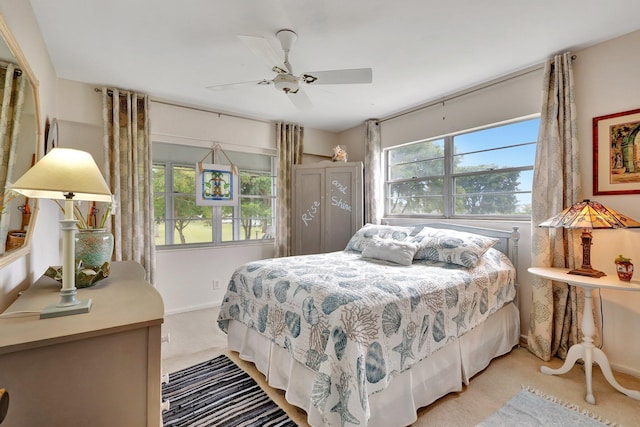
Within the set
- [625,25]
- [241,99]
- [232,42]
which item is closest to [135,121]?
[241,99]

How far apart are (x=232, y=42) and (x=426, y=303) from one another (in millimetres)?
Result: 2393

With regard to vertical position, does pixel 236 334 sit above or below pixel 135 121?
below

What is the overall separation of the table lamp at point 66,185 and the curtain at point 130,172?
2349 mm

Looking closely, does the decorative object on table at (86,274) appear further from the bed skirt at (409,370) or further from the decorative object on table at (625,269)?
the decorative object on table at (625,269)

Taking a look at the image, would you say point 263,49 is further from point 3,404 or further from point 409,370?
point 409,370

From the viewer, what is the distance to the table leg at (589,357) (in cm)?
200

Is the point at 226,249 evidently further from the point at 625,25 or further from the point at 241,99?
the point at 625,25

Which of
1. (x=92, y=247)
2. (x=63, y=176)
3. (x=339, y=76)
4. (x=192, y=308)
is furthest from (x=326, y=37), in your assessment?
Result: (x=192, y=308)

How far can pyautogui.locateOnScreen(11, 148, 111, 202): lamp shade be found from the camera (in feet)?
3.18

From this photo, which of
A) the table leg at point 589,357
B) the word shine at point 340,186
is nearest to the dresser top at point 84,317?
the table leg at point 589,357

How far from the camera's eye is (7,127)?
1154 mm

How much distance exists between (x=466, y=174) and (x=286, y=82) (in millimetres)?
2301

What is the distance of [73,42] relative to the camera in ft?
7.59

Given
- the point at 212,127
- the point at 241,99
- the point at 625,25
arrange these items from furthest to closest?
the point at 212,127 → the point at 241,99 → the point at 625,25
